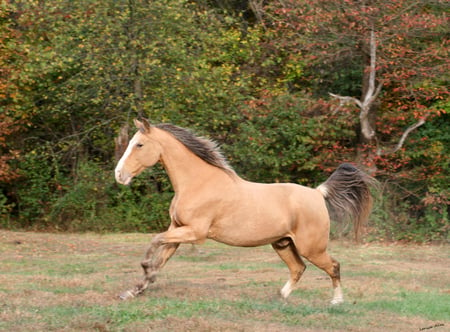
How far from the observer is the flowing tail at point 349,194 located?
962 cm

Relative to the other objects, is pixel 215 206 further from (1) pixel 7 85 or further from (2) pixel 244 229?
(1) pixel 7 85

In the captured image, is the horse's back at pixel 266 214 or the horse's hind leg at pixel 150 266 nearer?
the horse's hind leg at pixel 150 266

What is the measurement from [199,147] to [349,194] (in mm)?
2209

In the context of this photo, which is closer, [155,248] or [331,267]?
[155,248]

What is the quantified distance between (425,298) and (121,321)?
475cm

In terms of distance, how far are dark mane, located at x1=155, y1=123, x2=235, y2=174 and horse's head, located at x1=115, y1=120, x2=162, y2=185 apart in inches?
12.5

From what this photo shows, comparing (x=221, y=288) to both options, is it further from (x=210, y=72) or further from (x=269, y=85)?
(x=269, y=85)

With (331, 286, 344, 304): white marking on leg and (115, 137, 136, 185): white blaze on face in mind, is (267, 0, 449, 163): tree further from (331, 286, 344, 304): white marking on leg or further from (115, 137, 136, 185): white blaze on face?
(115, 137, 136, 185): white blaze on face

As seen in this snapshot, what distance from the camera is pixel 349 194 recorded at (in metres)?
9.72

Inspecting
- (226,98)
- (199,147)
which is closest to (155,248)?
(199,147)

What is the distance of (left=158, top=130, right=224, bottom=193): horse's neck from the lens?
28.5ft

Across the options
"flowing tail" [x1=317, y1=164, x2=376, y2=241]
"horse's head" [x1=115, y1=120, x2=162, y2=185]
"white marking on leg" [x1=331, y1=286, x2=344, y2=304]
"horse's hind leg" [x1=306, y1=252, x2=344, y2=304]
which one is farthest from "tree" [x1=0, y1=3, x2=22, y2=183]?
"white marking on leg" [x1=331, y1=286, x2=344, y2=304]

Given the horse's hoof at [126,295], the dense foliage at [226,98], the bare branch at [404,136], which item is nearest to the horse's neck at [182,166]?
the horse's hoof at [126,295]

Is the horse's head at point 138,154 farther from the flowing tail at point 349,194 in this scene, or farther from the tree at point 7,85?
the tree at point 7,85
